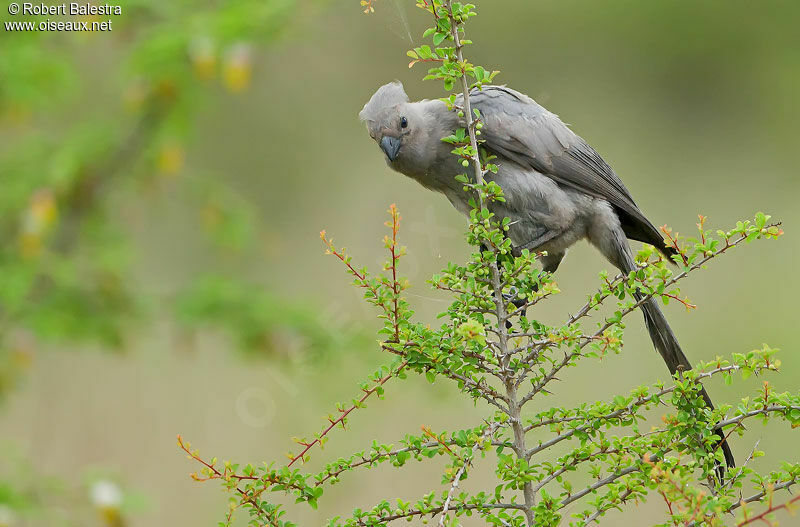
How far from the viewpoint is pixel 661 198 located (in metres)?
4.86

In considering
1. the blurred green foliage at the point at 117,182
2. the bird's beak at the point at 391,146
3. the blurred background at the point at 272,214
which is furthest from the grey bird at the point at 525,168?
the blurred green foliage at the point at 117,182

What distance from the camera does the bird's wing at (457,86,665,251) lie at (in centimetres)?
209

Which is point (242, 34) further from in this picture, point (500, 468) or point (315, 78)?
point (315, 78)

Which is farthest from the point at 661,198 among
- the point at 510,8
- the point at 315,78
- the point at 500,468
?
the point at 500,468

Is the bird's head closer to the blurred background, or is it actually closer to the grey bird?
the grey bird

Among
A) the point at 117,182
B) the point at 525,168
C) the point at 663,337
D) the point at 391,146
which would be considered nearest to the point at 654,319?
the point at 663,337

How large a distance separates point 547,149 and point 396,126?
374 millimetres

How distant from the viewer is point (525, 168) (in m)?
2.12

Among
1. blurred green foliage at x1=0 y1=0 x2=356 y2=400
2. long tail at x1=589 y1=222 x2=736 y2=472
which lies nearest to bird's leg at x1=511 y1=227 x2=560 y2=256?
long tail at x1=589 y1=222 x2=736 y2=472

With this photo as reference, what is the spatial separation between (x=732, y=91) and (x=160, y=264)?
333 centimetres

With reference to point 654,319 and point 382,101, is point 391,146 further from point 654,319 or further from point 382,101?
point 654,319

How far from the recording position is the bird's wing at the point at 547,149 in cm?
209

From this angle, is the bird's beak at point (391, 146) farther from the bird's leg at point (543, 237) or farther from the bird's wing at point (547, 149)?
the bird's leg at point (543, 237)

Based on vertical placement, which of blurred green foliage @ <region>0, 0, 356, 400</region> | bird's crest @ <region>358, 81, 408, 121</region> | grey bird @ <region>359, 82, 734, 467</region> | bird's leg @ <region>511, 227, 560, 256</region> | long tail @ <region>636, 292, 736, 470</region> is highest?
blurred green foliage @ <region>0, 0, 356, 400</region>
